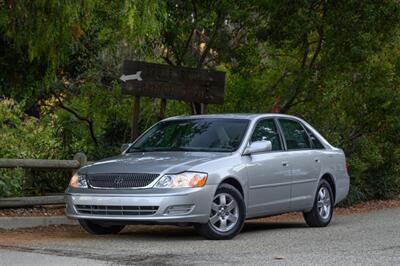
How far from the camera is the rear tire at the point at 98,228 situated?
36.4 feet

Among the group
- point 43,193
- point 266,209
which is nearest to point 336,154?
point 266,209

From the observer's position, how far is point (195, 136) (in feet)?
38.4

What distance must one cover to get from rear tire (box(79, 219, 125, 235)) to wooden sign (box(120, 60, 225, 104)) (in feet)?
12.4

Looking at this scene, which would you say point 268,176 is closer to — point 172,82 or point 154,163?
point 154,163

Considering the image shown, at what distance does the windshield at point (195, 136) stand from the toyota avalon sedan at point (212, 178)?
1cm

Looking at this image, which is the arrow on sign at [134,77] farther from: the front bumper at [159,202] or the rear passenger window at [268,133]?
the front bumper at [159,202]

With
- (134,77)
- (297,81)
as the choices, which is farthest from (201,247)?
(297,81)

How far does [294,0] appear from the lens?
54.2 feet

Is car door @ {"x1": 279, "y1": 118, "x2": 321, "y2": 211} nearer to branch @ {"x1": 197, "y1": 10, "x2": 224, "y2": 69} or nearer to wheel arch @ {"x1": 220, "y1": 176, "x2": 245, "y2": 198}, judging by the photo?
wheel arch @ {"x1": 220, "y1": 176, "x2": 245, "y2": 198}

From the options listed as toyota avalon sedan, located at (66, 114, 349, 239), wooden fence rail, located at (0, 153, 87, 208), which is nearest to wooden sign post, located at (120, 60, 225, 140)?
wooden fence rail, located at (0, 153, 87, 208)

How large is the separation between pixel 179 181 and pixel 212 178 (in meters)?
0.45

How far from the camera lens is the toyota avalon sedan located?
10.2 m

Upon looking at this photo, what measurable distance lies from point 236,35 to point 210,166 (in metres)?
8.14

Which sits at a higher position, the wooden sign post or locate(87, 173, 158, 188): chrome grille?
the wooden sign post
